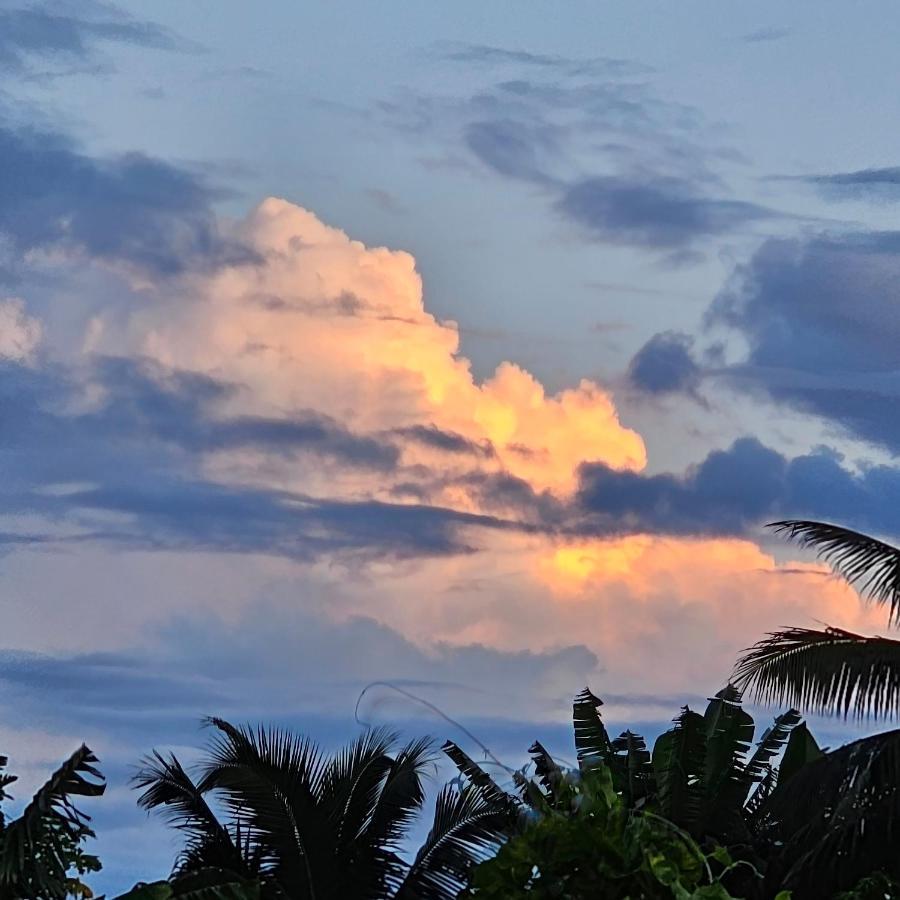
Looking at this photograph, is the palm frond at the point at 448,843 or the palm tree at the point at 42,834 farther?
the palm frond at the point at 448,843

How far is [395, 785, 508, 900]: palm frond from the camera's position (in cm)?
2222

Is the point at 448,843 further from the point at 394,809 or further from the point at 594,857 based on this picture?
the point at 594,857

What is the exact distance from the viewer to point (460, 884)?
2245cm

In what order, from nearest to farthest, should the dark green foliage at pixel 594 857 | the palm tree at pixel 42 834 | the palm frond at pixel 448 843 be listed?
the dark green foliage at pixel 594 857 → the palm tree at pixel 42 834 → the palm frond at pixel 448 843

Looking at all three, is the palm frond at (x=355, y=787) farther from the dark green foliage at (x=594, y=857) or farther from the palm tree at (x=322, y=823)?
the dark green foliage at (x=594, y=857)

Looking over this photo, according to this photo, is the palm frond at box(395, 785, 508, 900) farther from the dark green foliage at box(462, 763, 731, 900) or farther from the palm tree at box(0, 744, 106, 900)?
the dark green foliage at box(462, 763, 731, 900)

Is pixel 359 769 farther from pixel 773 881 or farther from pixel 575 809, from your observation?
pixel 575 809

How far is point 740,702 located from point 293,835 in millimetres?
6529

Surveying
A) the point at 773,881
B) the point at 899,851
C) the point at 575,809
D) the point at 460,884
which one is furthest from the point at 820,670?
the point at 575,809

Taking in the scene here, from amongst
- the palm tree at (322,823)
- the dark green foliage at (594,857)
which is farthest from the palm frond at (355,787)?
the dark green foliage at (594,857)

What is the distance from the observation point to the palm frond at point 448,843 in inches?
875

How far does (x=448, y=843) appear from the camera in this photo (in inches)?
878

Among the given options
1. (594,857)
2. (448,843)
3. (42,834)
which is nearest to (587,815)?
(594,857)

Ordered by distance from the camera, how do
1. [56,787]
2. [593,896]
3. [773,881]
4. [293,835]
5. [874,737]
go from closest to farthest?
1. [593,896]
2. [56,787]
3. [874,737]
4. [773,881]
5. [293,835]
